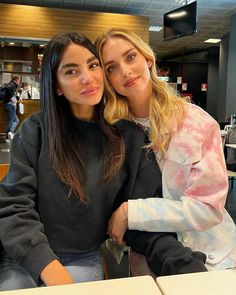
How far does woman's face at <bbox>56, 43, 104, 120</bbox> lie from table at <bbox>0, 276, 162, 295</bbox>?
2.35 feet

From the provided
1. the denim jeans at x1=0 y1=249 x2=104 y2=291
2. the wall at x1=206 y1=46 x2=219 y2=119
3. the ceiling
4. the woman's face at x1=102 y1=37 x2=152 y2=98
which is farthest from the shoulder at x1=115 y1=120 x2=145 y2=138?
the wall at x1=206 y1=46 x2=219 y2=119

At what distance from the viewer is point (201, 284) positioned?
67cm

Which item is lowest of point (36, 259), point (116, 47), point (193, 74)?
point (36, 259)

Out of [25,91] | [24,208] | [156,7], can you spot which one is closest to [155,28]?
[156,7]

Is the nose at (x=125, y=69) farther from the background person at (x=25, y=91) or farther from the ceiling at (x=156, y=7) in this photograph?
the background person at (x=25, y=91)

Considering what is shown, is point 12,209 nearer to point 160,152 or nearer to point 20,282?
point 20,282

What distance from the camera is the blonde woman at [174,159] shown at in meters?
1.12

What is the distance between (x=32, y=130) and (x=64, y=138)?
126 millimetres

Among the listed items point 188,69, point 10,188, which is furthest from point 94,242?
point 188,69

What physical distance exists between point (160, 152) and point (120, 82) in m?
0.34

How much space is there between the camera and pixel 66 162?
1160 mm

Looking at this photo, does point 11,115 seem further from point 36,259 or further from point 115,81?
point 36,259

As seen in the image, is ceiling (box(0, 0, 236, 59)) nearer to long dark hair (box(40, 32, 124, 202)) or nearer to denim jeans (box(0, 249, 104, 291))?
long dark hair (box(40, 32, 124, 202))

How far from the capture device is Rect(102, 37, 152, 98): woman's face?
129cm
